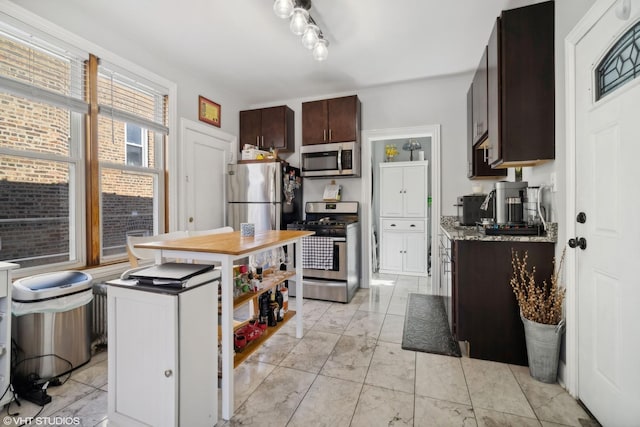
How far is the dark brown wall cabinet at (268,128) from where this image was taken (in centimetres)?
384

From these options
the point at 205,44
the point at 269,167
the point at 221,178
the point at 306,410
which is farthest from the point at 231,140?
the point at 306,410

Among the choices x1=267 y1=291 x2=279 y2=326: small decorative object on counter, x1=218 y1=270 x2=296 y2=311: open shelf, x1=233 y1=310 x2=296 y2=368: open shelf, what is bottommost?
x1=233 y1=310 x2=296 y2=368: open shelf

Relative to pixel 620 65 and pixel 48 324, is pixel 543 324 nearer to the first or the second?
pixel 620 65

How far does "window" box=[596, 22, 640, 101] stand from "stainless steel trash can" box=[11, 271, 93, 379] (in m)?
3.23

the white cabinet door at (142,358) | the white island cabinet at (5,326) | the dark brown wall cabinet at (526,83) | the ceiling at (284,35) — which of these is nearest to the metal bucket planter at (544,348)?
the dark brown wall cabinet at (526,83)

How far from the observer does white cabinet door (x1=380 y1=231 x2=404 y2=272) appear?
474cm

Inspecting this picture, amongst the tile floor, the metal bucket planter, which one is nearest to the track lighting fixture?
the tile floor

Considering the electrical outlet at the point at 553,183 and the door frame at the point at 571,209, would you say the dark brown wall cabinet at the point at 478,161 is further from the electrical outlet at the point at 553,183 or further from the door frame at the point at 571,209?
the door frame at the point at 571,209

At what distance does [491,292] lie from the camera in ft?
6.49

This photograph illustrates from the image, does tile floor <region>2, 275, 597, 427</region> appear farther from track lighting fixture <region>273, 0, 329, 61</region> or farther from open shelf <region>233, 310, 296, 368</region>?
track lighting fixture <region>273, 0, 329, 61</region>

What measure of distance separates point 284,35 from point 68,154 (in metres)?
2.03

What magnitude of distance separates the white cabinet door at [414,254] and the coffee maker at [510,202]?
2.49 m

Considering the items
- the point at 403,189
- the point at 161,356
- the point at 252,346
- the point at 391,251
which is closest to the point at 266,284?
the point at 252,346

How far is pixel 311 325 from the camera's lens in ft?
8.73
